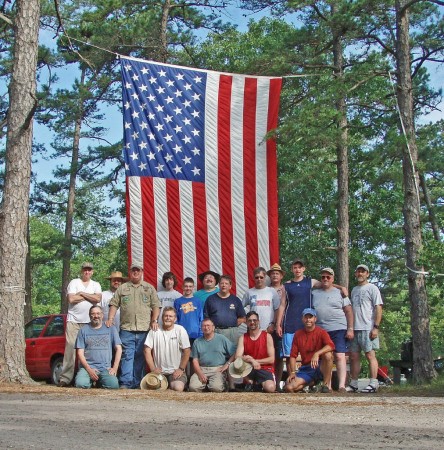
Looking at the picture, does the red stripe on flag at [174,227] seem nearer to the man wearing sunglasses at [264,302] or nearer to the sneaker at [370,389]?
the man wearing sunglasses at [264,302]

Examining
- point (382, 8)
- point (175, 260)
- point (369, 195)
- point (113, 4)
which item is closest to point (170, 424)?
point (175, 260)

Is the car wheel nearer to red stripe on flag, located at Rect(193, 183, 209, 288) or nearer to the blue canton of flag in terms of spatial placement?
red stripe on flag, located at Rect(193, 183, 209, 288)

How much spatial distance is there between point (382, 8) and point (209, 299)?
22.9ft

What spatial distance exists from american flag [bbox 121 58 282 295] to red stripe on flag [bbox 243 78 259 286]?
17 millimetres

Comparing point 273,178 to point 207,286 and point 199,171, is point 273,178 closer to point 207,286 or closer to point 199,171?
point 199,171

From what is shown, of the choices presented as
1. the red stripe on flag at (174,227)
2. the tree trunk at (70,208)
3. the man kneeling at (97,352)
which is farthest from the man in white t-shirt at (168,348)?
the tree trunk at (70,208)

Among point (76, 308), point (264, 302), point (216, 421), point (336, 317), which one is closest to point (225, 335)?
point (264, 302)

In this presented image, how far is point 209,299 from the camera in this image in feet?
41.2

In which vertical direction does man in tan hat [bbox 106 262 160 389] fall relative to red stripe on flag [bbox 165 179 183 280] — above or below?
below

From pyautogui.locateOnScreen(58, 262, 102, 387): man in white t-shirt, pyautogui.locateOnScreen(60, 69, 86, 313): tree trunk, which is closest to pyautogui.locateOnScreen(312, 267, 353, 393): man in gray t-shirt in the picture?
pyautogui.locateOnScreen(58, 262, 102, 387): man in white t-shirt

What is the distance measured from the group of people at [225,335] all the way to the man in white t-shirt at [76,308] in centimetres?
2

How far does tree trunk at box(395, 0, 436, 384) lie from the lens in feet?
48.5

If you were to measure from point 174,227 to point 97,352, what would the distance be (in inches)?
110

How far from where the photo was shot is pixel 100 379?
12.3 metres
